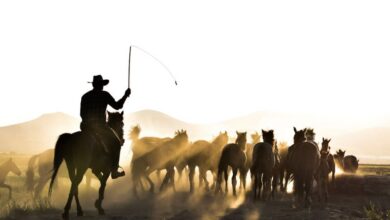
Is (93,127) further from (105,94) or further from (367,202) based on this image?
(367,202)

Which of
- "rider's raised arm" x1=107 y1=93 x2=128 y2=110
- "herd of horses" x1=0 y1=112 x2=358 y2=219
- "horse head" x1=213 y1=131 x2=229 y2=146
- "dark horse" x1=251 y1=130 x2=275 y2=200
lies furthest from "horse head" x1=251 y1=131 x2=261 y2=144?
"rider's raised arm" x1=107 y1=93 x2=128 y2=110

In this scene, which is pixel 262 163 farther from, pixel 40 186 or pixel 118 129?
pixel 40 186

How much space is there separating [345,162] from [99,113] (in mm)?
18522

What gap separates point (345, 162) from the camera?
29172 millimetres

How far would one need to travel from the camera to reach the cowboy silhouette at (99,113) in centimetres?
1381

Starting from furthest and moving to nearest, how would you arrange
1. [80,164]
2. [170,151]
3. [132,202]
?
[170,151]
[132,202]
[80,164]

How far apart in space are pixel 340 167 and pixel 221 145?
248 inches

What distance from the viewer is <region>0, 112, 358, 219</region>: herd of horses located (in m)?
13.7

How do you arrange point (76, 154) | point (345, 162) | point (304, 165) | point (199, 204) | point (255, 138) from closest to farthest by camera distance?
point (76, 154) < point (304, 165) < point (199, 204) < point (255, 138) < point (345, 162)

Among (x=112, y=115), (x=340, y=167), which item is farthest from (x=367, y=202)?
(x=112, y=115)

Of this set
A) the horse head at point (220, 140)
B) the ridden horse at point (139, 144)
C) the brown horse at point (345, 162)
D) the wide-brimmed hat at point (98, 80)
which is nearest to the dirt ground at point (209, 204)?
the ridden horse at point (139, 144)

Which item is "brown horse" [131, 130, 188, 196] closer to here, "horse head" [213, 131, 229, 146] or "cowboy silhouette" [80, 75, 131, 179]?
"horse head" [213, 131, 229, 146]

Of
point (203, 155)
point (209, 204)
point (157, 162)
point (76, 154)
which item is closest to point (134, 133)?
point (157, 162)

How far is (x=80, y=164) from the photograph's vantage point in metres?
13.5
